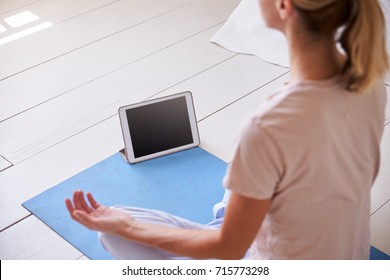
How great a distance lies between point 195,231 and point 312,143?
0.33 meters

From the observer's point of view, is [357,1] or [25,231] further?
[25,231]

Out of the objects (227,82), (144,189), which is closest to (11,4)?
(227,82)

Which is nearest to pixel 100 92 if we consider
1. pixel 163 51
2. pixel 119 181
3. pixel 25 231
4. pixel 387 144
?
pixel 163 51

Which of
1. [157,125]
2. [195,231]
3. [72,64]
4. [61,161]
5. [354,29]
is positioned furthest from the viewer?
[72,64]

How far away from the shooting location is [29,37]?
3143 mm

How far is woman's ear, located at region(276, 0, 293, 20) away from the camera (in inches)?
42.3

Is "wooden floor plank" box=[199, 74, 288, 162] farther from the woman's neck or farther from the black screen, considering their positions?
the woman's neck

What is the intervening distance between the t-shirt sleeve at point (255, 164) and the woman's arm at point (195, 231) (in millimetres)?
25

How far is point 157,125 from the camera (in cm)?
218

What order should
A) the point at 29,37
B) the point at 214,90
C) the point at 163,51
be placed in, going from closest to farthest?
the point at 214,90 < the point at 163,51 < the point at 29,37

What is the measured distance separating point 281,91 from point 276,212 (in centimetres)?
23

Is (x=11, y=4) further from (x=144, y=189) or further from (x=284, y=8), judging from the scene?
(x=284, y=8)

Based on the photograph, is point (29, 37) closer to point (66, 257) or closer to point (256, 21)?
point (256, 21)

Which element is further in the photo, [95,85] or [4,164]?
[95,85]
